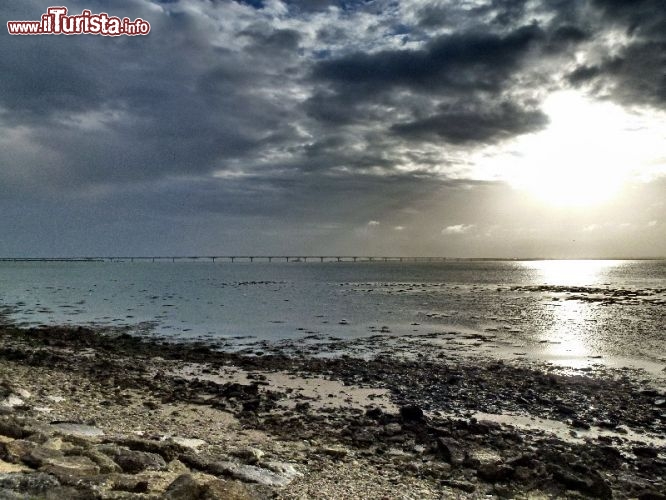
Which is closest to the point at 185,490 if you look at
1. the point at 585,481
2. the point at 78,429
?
the point at 78,429

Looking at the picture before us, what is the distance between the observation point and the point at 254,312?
146 feet

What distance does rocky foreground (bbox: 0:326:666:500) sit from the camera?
807cm

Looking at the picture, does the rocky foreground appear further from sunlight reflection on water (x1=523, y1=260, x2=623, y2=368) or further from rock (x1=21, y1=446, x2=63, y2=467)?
sunlight reflection on water (x1=523, y1=260, x2=623, y2=368)

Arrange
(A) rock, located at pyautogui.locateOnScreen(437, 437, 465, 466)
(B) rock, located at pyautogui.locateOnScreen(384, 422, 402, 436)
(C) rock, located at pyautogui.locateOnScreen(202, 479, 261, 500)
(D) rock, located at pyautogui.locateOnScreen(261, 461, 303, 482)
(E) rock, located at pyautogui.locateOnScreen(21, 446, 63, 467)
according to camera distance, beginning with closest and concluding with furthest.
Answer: (C) rock, located at pyautogui.locateOnScreen(202, 479, 261, 500), (E) rock, located at pyautogui.locateOnScreen(21, 446, 63, 467), (D) rock, located at pyautogui.locateOnScreen(261, 461, 303, 482), (A) rock, located at pyautogui.locateOnScreen(437, 437, 465, 466), (B) rock, located at pyautogui.locateOnScreen(384, 422, 402, 436)

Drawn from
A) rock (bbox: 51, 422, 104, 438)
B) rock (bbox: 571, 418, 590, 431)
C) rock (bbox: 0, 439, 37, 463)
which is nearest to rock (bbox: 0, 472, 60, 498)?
rock (bbox: 0, 439, 37, 463)

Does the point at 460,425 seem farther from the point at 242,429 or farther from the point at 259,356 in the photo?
the point at 259,356

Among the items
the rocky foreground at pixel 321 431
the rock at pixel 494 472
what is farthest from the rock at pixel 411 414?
the rock at pixel 494 472

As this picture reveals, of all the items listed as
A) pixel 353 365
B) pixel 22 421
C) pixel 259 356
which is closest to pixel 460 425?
pixel 353 365

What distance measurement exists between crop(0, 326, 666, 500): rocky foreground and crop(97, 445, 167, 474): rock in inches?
1.3

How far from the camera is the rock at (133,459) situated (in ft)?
26.5

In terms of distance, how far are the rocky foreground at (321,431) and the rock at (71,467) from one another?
0.03 meters

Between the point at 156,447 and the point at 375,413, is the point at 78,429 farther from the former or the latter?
the point at 375,413

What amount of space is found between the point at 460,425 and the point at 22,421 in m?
10.7

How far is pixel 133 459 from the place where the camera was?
8188 millimetres
